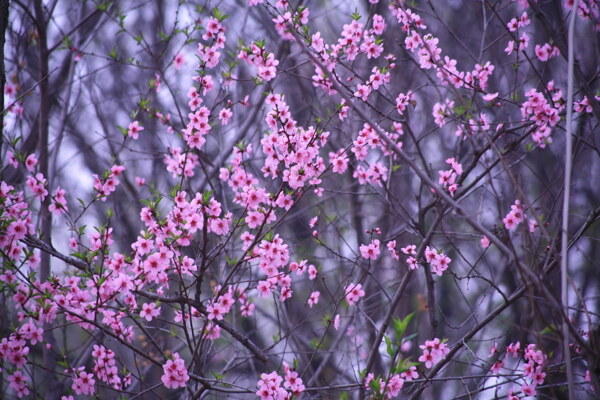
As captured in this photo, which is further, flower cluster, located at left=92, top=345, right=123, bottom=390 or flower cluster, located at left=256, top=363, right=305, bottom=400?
flower cluster, located at left=92, top=345, right=123, bottom=390

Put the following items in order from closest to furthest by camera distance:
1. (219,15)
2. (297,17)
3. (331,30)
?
(297,17) < (219,15) < (331,30)

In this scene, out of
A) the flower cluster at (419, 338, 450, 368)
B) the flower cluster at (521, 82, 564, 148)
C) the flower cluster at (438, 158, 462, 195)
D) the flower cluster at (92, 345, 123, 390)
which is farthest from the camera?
the flower cluster at (438, 158, 462, 195)

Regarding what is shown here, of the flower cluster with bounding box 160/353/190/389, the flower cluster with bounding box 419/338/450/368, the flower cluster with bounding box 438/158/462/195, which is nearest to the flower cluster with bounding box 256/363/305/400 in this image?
the flower cluster with bounding box 160/353/190/389

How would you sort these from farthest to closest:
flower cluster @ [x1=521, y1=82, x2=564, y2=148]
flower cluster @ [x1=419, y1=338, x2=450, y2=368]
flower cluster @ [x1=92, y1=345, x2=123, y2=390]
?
flower cluster @ [x1=92, y1=345, x2=123, y2=390], flower cluster @ [x1=521, y1=82, x2=564, y2=148], flower cluster @ [x1=419, y1=338, x2=450, y2=368]

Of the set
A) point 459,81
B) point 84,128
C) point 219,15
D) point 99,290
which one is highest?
point 84,128

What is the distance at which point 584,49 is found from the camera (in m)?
7.21

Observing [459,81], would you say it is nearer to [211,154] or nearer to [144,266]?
[144,266]

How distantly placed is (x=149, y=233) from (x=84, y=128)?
17.3 ft

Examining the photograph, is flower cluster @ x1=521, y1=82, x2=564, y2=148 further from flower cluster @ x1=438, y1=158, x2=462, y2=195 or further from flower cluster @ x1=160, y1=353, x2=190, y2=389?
flower cluster @ x1=160, y1=353, x2=190, y2=389

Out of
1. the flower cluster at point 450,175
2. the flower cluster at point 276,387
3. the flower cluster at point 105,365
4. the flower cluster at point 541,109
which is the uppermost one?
the flower cluster at point 541,109

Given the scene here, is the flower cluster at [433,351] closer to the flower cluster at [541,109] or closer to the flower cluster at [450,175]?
the flower cluster at [450,175]

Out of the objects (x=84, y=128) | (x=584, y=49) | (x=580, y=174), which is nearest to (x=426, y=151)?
(x=580, y=174)

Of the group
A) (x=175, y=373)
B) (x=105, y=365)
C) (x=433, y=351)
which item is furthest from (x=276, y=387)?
(x=105, y=365)

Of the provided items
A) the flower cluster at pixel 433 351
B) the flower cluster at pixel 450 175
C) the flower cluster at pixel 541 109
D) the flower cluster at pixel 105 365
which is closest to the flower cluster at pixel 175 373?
the flower cluster at pixel 105 365
